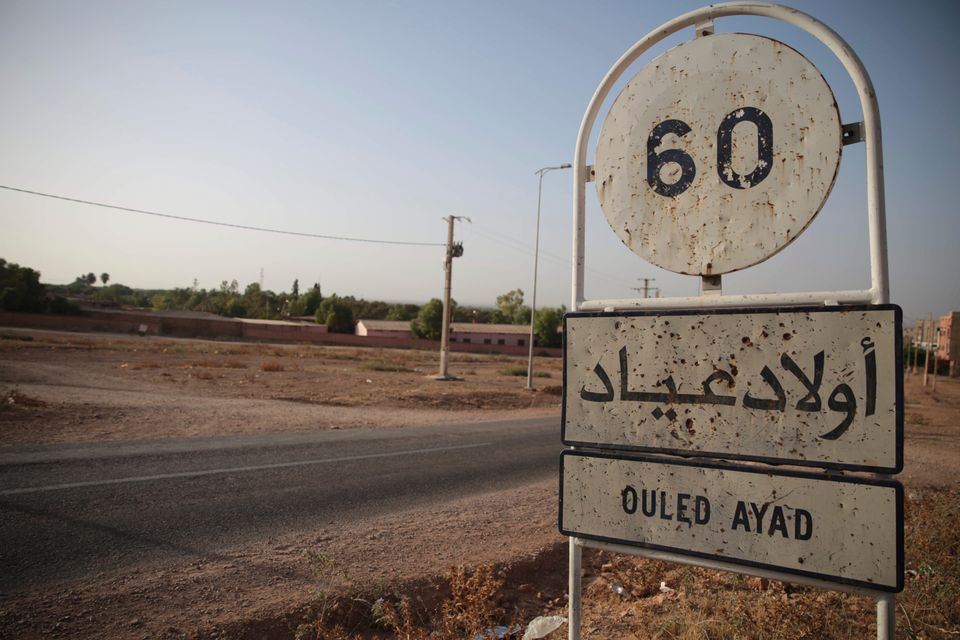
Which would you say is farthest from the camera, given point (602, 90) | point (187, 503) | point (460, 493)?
point (460, 493)

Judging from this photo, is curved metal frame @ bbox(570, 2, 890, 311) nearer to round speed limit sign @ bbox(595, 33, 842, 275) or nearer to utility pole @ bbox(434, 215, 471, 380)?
round speed limit sign @ bbox(595, 33, 842, 275)

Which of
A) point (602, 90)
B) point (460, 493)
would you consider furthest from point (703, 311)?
point (460, 493)

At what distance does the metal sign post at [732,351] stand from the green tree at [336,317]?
7885 centimetres

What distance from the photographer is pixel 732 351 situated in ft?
5.47

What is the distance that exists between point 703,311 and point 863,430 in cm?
52

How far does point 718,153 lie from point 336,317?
3229 inches

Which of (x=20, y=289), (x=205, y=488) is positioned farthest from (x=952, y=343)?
(x=20, y=289)

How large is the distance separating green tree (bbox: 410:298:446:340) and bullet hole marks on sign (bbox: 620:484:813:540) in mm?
76053

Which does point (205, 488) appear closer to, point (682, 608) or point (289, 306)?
point (682, 608)

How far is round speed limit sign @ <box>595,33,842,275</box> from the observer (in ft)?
5.45

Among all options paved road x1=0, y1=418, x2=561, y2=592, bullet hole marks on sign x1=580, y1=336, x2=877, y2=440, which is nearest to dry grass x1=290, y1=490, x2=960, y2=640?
bullet hole marks on sign x1=580, y1=336, x2=877, y2=440

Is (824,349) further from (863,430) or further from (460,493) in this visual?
(460,493)

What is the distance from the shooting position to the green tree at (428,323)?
7875cm

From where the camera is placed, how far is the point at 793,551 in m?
1.57
